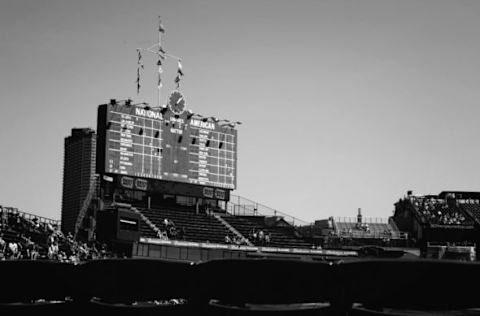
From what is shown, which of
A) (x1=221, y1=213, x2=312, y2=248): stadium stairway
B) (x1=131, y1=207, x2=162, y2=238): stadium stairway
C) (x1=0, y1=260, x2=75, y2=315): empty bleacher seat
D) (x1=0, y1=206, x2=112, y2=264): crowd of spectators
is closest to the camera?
(x1=0, y1=260, x2=75, y2=315): empty bleacher seat

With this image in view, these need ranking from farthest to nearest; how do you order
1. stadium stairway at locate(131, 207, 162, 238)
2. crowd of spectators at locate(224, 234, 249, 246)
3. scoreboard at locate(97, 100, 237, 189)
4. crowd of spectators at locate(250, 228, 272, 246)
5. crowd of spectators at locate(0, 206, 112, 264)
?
crowd of spectators at locate(250, 228, 272, 246), crowd of spectators at locate(224, 234, 249, 246), stadium stairway at locate(131, 207, 162, 238), scoreboard at locate(97, 100, 237, 189), crowd of spectators at locate(0, 206, 112, 264)

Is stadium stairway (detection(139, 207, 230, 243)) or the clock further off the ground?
the clock

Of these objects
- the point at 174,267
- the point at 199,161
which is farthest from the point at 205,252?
the point at 174,267

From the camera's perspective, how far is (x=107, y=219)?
132 ft

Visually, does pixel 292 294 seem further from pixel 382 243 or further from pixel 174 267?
pixel 382 243

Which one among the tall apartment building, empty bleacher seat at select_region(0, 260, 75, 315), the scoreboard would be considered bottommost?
empty bleacher seat at select_region(0, 260, 75, 315)

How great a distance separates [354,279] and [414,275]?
0.29 meters

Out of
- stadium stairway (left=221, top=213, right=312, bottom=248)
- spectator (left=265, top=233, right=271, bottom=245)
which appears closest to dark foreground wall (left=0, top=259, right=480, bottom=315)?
stadium stairway (left=221, top=213, right=312, bottom=248)

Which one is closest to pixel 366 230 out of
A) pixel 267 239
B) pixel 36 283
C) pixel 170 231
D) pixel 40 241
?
pixel 267 239

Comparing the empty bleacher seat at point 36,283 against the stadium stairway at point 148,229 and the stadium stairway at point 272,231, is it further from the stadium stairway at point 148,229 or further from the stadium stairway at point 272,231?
the stadium stairway at point 272,231

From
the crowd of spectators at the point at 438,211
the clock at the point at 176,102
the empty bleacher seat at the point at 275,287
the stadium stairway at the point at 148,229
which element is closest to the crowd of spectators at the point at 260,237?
the stadium stairway at the point at 148,229

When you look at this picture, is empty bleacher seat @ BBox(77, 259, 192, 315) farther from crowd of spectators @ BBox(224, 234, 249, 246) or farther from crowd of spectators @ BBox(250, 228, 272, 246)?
crowd of spectators @ BBox(250, 228, 272, 246)

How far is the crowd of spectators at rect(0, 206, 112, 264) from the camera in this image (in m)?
30.8

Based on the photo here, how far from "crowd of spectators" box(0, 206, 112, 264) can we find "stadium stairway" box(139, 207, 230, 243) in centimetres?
833
